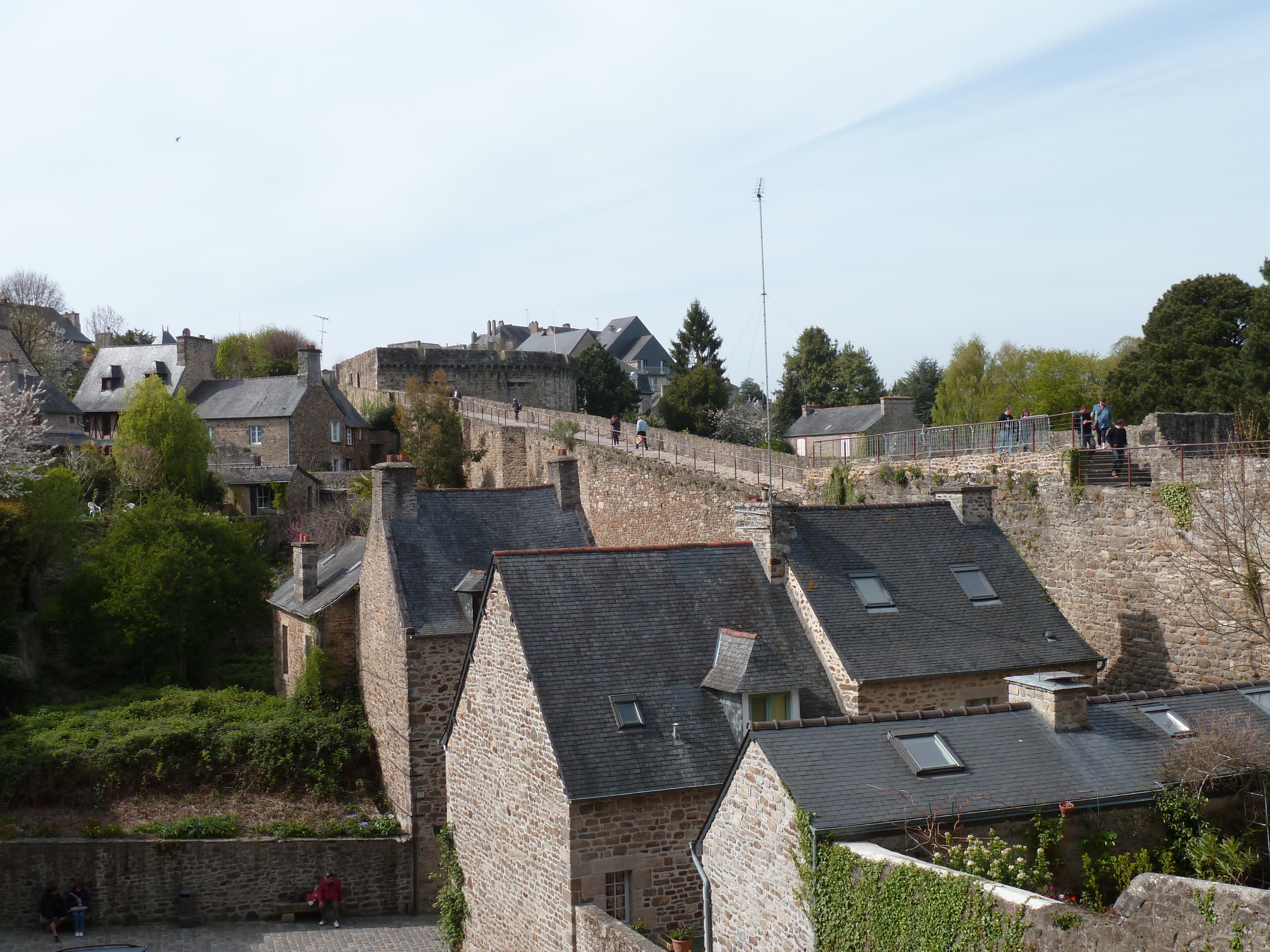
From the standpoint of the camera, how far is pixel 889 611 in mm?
14266

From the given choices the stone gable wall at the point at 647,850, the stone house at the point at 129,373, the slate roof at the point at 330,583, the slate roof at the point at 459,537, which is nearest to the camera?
the stone gable wall at the point at 647,850

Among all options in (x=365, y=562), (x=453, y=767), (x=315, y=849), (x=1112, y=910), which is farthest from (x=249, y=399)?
(x=1112, y=910)

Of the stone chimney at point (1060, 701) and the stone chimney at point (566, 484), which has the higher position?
the stone chimney at point (566, 484)

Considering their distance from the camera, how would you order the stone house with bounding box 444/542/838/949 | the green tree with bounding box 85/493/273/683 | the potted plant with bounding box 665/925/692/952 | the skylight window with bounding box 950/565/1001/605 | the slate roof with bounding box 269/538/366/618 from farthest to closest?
the green tree with bounding box 85/493/273/683
the slate roof with bounding box 269/538/366/618
the skylight window with bounding box 950/565/1001/605
the stone house with bounding box 444/542/838/949
the potted plant with bounding box 665/925/692/952

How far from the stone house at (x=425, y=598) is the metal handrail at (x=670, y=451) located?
519 cm

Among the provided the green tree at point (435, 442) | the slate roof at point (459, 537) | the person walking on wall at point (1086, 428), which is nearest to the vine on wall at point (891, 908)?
the slate roof at point (459, 537)

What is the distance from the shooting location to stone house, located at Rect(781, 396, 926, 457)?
40.6m

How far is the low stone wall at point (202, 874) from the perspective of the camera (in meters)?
16.5

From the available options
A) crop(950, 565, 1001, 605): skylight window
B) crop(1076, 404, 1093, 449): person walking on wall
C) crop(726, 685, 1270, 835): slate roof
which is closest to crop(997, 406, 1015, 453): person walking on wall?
crop(1076, 404, 1093, 449): person walking on wall

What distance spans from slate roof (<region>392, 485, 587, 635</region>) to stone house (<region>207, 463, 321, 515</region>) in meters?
16.1

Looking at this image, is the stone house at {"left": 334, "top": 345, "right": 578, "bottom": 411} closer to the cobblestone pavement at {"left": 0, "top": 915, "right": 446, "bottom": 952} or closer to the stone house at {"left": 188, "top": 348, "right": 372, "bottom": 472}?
the stone house at {"left": 188, "top": 348, "right": 372, "bottom": 472}

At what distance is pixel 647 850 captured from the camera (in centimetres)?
1175

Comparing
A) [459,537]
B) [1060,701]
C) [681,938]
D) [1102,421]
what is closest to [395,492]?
[459,537]

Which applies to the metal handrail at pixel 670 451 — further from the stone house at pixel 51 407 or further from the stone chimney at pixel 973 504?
the stone house at pixel 51 407
